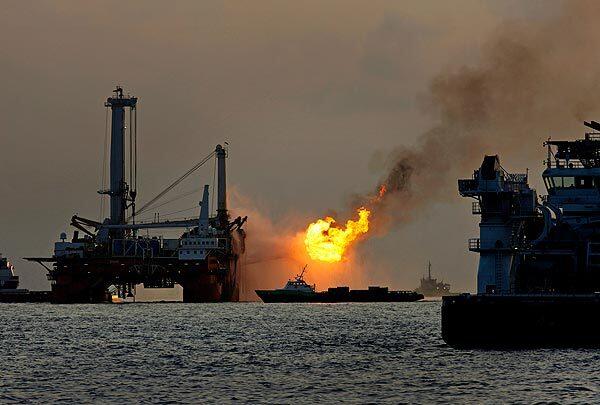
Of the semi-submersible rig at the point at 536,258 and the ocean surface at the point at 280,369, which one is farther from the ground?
the semi-submersible rig at the point at 536,258

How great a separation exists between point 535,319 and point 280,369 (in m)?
20.1

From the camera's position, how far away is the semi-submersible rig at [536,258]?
9181 cm

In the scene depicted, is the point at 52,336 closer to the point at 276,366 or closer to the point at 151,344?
the point at 151,344

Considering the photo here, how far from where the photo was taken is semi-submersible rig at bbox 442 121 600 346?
91.8 m

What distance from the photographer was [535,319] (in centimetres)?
9188

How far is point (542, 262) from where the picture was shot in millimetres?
105250

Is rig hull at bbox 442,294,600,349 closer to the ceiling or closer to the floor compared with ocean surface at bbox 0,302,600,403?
closer to the ceiling

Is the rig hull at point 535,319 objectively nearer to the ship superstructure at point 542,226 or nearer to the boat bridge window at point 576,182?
the ship superstructure at point 542,226

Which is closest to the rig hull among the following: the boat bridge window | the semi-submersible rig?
the semi-submersible rig

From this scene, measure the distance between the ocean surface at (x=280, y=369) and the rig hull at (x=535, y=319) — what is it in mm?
1987

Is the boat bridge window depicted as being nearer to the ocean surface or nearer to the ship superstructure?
the ship superstructure

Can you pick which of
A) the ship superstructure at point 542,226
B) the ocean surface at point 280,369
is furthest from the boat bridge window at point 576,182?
the ocean surface at point 280,369

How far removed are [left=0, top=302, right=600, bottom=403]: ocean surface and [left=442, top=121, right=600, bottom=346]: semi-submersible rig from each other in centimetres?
243

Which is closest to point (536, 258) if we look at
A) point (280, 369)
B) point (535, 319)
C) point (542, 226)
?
point (542, 226)
